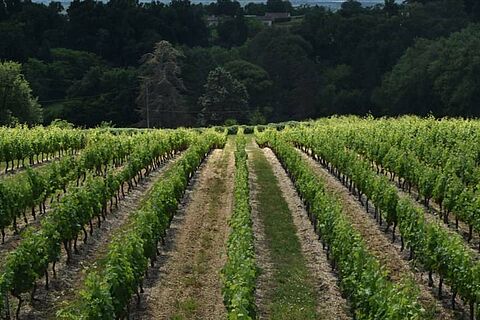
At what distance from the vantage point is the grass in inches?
550

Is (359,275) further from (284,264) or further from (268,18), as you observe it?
(268,18)

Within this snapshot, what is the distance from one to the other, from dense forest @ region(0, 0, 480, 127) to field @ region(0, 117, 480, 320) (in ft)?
119

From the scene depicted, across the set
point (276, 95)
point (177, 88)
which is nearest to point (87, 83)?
point (177, 88)

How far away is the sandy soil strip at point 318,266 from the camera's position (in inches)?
545

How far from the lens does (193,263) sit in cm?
1681

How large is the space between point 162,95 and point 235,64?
13246 mm

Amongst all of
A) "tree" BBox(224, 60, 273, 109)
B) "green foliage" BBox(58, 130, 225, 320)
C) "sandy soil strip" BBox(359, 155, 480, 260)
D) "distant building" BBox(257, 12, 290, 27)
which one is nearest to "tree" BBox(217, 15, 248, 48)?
"distant building" BBox(257, 12, 290, 27)

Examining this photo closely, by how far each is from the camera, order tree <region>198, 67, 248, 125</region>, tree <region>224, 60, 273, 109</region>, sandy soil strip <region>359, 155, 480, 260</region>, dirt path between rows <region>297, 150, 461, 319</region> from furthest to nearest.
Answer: tree <region>224, 60, 273, 109</region>, tree <region>198, 67, 248, 125</region>, sandy soil strip <region>359, 155, 480, 260</region>, dirt path between rows <region>297, 150, 461, 319</region>

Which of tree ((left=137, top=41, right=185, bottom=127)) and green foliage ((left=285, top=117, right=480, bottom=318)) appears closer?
green foliage ((left=285, top=117, right=480, bottom=318))

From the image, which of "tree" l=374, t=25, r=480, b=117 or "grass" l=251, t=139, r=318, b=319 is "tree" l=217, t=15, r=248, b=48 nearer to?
"tree" l=374, t=25, r=480, b=117

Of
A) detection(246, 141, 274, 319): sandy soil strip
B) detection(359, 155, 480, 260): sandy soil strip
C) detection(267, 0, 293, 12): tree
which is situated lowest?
detection(246, 141, 274, 319): sandy soil strip

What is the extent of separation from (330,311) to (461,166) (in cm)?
1206

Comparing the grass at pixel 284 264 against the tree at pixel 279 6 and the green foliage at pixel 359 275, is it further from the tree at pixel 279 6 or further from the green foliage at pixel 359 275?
the tree at pixel 279 6

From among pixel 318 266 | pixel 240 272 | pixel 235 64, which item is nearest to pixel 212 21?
pixel 235 64
